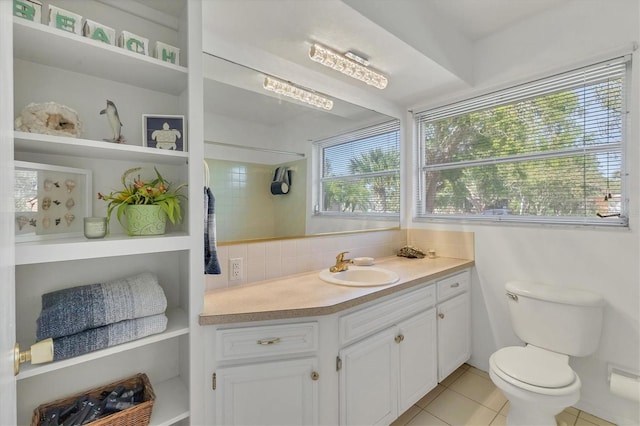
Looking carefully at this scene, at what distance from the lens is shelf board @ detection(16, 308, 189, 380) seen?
2.90ft

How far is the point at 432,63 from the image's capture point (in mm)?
1852

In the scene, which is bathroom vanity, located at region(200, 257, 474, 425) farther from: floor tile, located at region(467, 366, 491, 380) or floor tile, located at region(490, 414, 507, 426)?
floor tile, located at region(467, 366, 491, 380)

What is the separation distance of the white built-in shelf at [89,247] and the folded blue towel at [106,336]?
259mm

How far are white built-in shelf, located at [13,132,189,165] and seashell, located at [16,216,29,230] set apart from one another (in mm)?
240

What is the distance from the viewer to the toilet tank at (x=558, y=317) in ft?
5.38

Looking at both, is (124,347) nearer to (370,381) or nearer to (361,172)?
(370,381)

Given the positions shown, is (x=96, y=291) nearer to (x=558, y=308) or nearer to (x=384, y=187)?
(x=384, y=187)

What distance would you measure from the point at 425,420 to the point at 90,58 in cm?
245

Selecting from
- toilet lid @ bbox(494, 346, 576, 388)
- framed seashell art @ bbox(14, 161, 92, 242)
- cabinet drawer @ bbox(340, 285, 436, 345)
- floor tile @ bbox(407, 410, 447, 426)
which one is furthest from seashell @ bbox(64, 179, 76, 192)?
toilet lid @ bbox(494, 346, 576, 388)

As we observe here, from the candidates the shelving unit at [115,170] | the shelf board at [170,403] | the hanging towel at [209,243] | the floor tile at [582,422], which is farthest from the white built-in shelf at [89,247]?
the floor tile at [582,422]

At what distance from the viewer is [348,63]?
1.73 meters

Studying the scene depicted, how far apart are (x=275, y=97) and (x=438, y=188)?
157 cm

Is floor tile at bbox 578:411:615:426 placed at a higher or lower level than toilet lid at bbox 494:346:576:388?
lower

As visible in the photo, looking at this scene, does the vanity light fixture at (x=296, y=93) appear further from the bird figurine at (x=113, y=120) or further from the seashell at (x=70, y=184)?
the seashell at (x=70, y=184)
